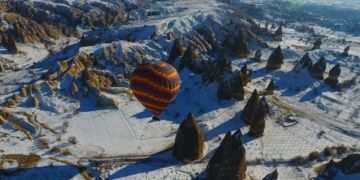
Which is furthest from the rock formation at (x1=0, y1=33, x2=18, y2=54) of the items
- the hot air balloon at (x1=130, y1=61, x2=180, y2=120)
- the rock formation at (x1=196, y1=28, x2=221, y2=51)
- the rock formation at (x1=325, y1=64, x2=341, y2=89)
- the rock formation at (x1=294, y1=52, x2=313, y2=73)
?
the rock formation at (x1=325, y1=64, x2=341, y2=89)

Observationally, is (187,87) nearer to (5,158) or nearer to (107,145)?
(107,145)

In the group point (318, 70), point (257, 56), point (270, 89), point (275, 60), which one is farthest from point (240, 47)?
point (270, 89)

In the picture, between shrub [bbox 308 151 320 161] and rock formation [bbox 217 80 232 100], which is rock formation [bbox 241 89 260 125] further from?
shrub [bbox 308 151 320 161]

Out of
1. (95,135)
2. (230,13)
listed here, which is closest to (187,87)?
(95,135)

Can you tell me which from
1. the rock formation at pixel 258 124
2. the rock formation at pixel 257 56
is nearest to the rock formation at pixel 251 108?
the rock formation at pixel 258 124

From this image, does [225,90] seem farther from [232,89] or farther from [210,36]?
[210,36]
